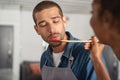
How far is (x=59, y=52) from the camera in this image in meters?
1.35

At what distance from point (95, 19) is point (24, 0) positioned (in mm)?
3228

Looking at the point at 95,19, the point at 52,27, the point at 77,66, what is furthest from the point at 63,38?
the point at 95,19

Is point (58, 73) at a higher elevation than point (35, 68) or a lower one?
higher

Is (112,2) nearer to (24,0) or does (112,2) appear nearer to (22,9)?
(24,0)

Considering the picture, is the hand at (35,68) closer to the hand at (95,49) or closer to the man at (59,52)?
the man at (59,52)

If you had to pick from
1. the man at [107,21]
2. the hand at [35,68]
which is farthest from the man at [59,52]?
the hand at [35,68]

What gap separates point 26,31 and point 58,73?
133 inches

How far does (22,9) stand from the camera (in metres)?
4.50

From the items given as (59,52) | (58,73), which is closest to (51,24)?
(59,52)

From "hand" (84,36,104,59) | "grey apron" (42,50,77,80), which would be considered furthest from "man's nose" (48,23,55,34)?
"hand" (84,36,104,59)

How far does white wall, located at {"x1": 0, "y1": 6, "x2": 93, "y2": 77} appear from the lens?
4.21m

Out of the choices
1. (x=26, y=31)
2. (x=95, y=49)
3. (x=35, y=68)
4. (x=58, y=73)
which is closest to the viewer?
(x=95, y=49)

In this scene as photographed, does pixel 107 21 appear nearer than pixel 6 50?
Yes

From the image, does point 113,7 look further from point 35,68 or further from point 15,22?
point 15,22
